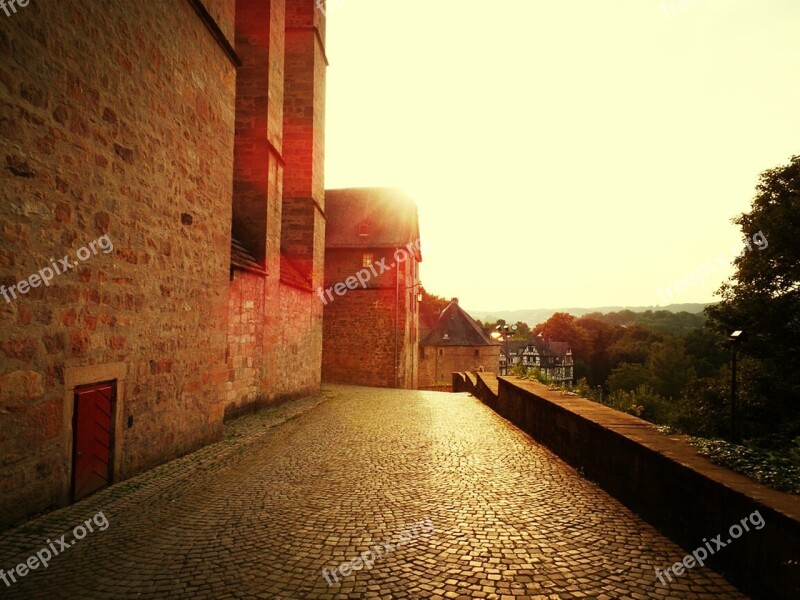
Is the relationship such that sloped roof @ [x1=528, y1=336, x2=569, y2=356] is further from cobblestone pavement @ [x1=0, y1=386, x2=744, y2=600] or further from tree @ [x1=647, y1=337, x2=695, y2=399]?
cobblestone pavement @ [x1=0, y1=386, x2=744, y2=600]

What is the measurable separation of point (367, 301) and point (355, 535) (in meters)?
20.7

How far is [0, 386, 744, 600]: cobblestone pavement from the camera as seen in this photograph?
2.88m

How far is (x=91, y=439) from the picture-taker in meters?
4.64

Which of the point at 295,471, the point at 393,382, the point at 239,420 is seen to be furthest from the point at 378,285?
the point at 295,471

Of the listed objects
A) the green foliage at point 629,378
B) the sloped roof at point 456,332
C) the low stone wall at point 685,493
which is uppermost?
the sloped roof at point 456,332

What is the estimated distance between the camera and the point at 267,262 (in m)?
10.6

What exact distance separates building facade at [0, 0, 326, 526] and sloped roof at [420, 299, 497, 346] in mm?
30002

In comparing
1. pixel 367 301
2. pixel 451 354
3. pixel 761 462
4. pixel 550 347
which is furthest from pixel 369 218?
pixel 550 347

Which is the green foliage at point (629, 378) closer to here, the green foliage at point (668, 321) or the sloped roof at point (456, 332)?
the sloped roof at point (456, 332)
